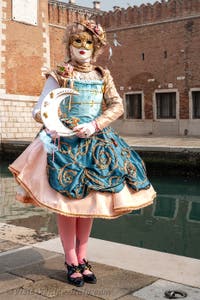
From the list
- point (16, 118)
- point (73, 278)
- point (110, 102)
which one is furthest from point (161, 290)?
point (16, 118)

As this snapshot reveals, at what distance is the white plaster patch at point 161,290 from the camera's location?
2328 millimetres

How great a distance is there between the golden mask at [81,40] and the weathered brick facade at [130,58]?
1258 centimetres

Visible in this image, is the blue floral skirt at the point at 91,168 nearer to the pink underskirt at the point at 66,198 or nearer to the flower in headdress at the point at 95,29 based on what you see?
the pink underskirt at the point at 66,198

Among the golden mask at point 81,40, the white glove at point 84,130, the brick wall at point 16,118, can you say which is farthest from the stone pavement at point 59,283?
the brick wall at point 16,118

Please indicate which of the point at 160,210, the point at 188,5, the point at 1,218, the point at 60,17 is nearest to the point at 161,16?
the point at 188,5

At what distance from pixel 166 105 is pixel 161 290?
16.9 metres

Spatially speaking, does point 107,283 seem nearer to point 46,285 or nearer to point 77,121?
point 46,285

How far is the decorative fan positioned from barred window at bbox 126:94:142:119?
17065 mm

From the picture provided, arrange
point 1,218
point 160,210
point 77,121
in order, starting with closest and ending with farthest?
point 77,121
point 1,218
point 160,210

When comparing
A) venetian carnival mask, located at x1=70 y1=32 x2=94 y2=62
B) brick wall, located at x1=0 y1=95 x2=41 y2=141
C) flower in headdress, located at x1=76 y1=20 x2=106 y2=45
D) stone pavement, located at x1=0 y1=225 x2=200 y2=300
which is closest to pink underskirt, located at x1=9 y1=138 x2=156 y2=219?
stone pavement, located at x1=0 y1=225 x2=200 y2=300

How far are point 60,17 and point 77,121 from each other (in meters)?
18.9

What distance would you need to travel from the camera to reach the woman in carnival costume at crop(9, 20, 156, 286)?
246 cm

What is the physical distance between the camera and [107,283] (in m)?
2.55

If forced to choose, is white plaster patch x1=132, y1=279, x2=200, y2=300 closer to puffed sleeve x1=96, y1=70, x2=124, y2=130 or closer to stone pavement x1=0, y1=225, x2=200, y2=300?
stone pavement x1=0, y1=225, x2=200, y2=300
